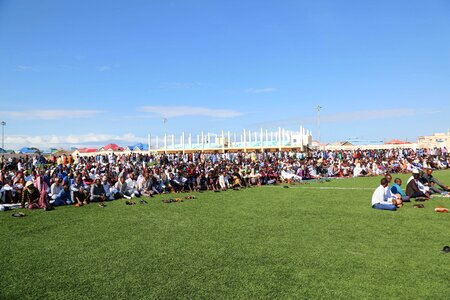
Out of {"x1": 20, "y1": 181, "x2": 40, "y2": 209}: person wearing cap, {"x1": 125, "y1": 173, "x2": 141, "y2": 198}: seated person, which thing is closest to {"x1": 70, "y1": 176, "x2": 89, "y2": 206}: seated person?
{"x1": 20, "y1": 181, "x2": 40, "y2": 209}: person wearing cap

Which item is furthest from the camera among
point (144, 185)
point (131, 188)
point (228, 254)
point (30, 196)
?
point (144, 185)

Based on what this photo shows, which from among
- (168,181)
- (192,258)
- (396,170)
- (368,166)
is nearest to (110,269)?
(192,258)

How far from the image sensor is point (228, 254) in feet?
20.8

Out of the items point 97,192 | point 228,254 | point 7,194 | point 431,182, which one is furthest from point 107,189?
point 431,182

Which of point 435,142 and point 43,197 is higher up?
point 435,142

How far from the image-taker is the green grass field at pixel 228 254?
481cm

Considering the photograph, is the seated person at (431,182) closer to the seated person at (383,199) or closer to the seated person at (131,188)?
the seated person at (383,199)

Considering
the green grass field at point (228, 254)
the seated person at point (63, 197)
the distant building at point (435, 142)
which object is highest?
the distant building at point (435, 142)

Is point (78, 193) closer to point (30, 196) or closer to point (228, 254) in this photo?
point (30, 196)

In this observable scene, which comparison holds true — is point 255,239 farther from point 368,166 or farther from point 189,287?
point 368,166

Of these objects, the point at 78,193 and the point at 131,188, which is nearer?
the point at 78,193

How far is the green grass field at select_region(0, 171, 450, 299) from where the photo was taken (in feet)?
15.8

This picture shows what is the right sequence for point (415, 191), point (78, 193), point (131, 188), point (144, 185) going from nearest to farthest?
point (415, 191), point (78, 193), point (131, 188), point (144, 185)

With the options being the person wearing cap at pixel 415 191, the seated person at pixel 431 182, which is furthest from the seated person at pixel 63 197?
the seated person at pixel 431 182
